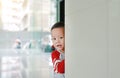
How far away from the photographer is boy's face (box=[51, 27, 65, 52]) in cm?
108

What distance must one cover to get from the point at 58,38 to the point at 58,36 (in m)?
0.01

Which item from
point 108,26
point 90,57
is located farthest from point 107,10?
point 90,57

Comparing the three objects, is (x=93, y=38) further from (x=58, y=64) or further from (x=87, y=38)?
(x=58, y=64)

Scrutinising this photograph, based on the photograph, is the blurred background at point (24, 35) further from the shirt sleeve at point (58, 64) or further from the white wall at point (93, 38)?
the white wall at point (93, 38)

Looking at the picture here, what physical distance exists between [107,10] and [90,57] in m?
0.14

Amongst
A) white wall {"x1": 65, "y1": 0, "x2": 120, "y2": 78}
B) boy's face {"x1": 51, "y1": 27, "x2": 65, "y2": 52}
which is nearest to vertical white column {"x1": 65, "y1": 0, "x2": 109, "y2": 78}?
white wall {"x1": 65, "y1": 0, "x2": 120, "y2": 78}

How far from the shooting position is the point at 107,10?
17.9 inches

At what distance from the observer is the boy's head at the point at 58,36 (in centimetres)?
A: 108

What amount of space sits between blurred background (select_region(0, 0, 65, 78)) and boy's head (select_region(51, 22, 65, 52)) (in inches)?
48.9

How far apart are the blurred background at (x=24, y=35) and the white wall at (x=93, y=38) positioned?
5.65 ft

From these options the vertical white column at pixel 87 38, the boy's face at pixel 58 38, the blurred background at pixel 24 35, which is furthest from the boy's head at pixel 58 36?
the blurred background at pixel 24 35

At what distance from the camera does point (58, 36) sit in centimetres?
108

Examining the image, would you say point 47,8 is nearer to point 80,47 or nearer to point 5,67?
point 5,67

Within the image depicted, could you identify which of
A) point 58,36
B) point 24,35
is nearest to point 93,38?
point 58,36
